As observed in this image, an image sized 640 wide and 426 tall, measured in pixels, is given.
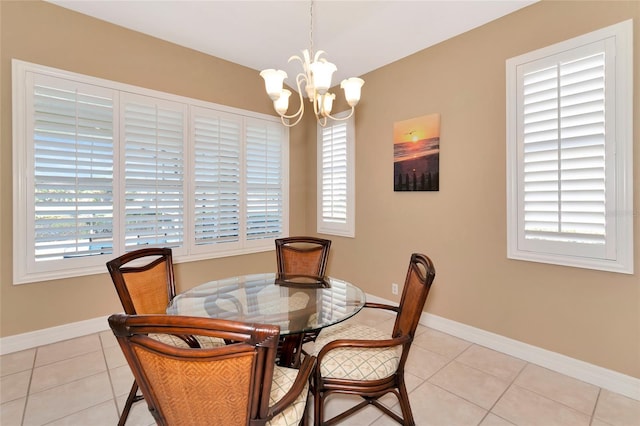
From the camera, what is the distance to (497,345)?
104 inches

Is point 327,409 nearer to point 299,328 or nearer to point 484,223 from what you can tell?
point 299,328

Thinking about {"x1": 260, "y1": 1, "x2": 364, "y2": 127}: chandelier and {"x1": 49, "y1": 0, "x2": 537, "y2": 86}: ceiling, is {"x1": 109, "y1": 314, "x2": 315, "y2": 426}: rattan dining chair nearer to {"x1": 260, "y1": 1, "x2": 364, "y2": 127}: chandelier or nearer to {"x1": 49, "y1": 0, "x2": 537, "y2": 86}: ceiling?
{"x1": 260, "y1": 1, "x2": 364, "y2": 127}: chandelier

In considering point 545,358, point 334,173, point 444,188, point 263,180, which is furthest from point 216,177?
point 545,358

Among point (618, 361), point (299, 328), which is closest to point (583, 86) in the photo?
point (618, 361)

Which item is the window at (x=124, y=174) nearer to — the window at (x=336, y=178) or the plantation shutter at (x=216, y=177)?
the plantation shutter at (x=216, y=177)

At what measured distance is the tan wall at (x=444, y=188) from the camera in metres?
2.22

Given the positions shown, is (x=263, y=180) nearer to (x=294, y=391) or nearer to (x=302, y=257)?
(x=302, y=257)

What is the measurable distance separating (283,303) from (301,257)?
0.92 metres

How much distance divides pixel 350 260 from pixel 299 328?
254 cm

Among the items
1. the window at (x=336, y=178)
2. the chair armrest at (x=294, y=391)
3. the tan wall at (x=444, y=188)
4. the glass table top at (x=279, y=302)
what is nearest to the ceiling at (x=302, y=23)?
the tan wall at (x=444, y=188)

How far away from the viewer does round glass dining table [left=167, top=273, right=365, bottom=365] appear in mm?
1662

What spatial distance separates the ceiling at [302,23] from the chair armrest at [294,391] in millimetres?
2796

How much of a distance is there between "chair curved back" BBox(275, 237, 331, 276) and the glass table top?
297mm

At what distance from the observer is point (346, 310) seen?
5.85 ft
